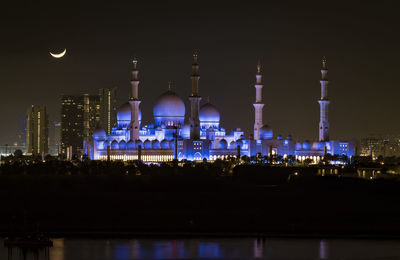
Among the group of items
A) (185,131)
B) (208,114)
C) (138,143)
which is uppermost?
(208,114)

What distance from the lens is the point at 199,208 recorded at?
63.6 meters

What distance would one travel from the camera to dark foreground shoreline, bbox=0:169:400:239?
55.4 metres

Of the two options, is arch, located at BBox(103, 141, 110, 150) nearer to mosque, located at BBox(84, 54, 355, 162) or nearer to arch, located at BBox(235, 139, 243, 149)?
mosque, located at BBox(84, 54, 355, 162)

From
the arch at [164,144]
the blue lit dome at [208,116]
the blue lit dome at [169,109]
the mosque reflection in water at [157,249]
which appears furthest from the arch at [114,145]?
the mosque reflection in water at [157,249]

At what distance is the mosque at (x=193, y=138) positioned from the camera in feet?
442

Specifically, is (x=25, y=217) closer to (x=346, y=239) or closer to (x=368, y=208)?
(x=346, y=239)

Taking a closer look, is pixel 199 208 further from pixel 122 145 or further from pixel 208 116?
pixel 208 116

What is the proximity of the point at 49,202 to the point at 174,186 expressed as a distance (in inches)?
676

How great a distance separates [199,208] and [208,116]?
81.3 m

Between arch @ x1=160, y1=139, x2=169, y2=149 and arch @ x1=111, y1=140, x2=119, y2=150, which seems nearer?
arch @ x1=160, y1=139, x2=169, y2=149

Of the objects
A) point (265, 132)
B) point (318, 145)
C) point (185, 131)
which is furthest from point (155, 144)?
point (318, 145)

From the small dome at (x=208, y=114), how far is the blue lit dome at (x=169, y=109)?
2.96 m

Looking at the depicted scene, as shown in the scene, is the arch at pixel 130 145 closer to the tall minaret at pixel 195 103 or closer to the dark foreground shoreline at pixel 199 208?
the tall minaret at pixel 195 103

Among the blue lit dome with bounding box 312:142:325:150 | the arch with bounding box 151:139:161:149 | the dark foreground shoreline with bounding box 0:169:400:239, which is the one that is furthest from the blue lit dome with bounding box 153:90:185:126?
the dark foreground shoreline with bounding box 0:169:400:239
